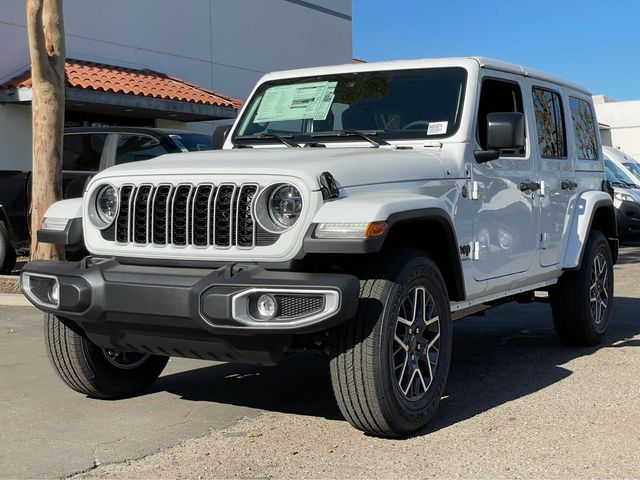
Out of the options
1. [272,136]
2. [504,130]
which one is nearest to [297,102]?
[272,136]

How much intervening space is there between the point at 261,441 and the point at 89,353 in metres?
1.25

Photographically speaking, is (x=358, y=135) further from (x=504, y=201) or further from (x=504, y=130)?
(x=504, y=201)

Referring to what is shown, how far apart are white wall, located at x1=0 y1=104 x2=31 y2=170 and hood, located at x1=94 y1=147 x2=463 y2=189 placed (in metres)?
10.6

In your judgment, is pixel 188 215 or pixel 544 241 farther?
pixel 544 241

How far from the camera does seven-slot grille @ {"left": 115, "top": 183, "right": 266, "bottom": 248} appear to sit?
405 centimetres

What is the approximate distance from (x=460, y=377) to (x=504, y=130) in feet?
5.83

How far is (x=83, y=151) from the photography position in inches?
399

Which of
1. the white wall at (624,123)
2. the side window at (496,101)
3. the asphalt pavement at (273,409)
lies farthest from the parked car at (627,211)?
the white wall at (624,123)

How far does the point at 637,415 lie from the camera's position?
4770mm

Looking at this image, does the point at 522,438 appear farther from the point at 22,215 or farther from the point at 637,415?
the point at 22,215

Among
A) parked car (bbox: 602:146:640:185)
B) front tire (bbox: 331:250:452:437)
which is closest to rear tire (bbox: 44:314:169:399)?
front tire (bbox: 331:250:452:437)

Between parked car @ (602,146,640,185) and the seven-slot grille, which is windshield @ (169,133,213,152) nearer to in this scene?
the seven-slot grille

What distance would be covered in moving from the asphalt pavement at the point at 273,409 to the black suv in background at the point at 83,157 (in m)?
3.00

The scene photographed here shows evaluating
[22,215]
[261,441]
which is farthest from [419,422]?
[22,215]
